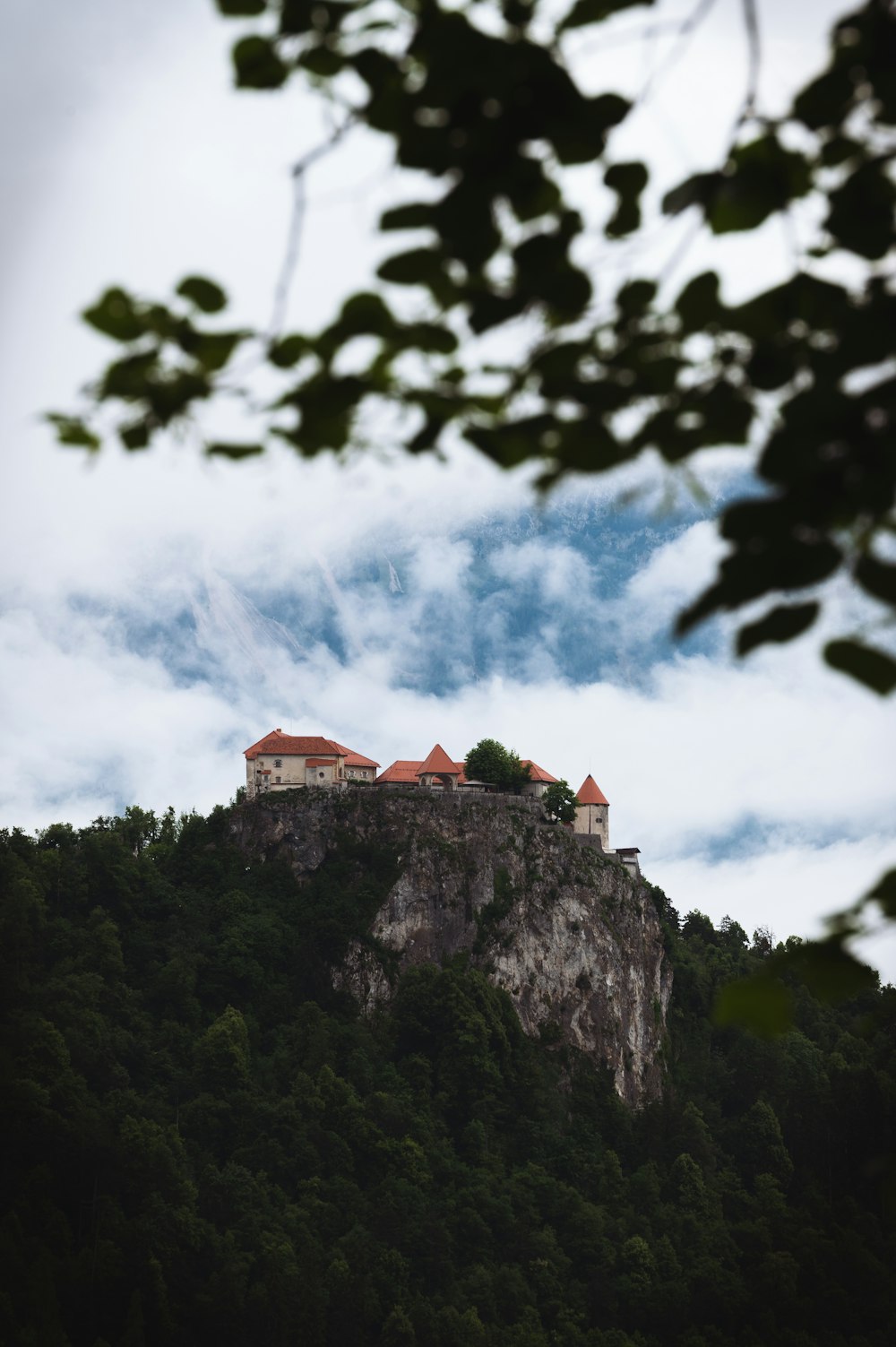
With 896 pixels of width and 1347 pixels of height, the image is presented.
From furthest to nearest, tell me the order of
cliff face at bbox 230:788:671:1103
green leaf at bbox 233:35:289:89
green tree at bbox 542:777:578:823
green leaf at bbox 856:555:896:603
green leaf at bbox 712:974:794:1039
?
green tree at bbox 542:777:578:823 → cliff face at bbox 230:788:671:1103 → green leaf at bbox 233:35:289:89 → green leaf at bbox 712:974:794:1039 → green leaf at bbox 856:555:896:603

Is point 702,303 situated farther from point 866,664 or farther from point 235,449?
point 235,449

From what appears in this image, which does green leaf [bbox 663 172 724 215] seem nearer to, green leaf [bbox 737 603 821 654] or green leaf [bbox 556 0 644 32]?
green leaf [bbox 556 0 644 32]

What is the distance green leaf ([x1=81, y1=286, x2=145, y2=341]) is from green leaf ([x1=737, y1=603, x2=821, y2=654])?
4.15 feet

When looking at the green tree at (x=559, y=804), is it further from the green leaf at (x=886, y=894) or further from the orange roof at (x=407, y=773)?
the green leaf at (x=886, y=894)

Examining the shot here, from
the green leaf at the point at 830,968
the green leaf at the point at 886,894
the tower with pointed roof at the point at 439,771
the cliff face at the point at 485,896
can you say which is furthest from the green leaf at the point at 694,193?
the tower with pointed roof at the point at 439,771

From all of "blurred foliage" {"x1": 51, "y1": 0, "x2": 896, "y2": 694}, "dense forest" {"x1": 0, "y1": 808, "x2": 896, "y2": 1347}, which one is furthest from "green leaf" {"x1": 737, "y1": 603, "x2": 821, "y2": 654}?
"dense forest" {"x1": 0, "y1": 808, "x2": 896, "y2": 1347}

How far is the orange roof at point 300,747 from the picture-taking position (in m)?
63.7

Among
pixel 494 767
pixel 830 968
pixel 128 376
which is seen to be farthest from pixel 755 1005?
pixel 494 767

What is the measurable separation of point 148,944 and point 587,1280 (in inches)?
852

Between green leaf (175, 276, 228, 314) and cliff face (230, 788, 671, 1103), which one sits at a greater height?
cliff face (230, 788, 671, 1103)

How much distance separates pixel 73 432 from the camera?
9.29 ft

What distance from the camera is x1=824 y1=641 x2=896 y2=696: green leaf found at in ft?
7.61

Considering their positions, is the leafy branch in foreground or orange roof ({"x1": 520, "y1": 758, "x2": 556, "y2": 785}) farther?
orange roof ({"x1": 520, "y1": 758, "x2": 556, "y2": 785})

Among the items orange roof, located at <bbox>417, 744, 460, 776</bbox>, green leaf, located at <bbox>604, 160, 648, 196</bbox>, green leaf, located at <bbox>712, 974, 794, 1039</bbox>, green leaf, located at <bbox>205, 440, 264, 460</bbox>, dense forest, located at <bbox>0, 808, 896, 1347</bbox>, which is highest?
orange roof, located at <bbox>417, 744, 460, 776</bbox>
